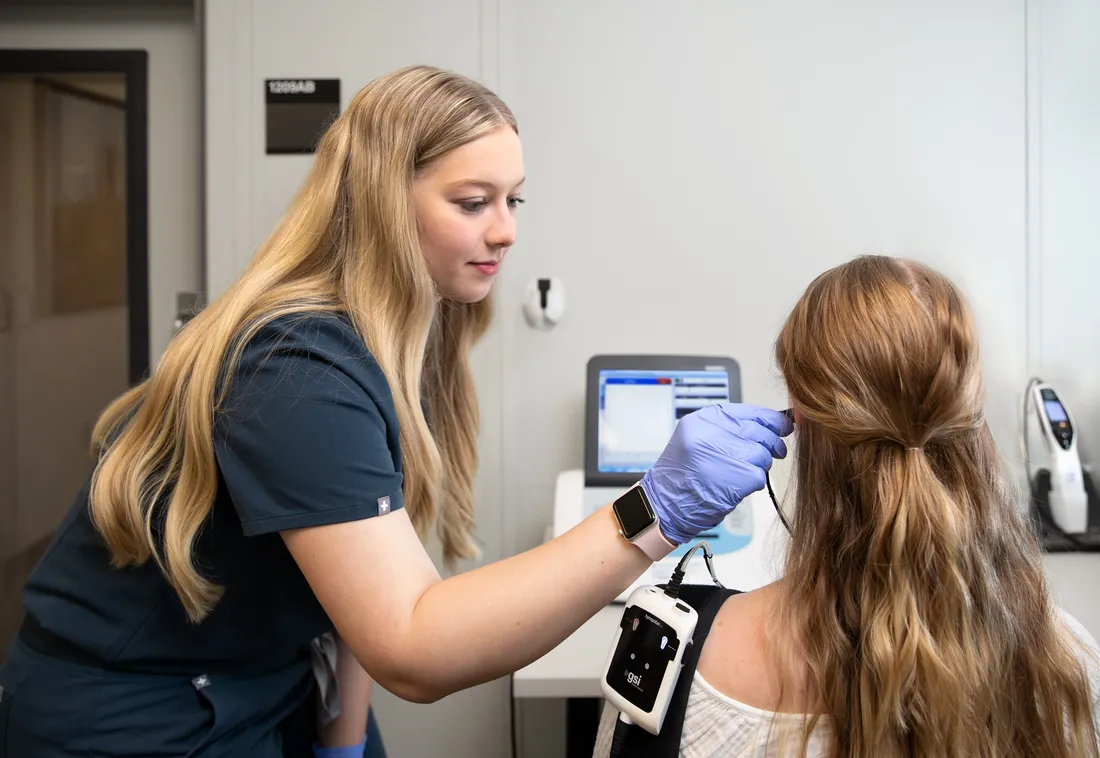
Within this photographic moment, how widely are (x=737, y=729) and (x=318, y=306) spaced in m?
0.61

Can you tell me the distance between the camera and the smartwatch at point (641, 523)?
75cm

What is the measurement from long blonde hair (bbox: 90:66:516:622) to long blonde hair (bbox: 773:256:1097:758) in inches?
17.6

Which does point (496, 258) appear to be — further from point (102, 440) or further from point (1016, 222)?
point (1016, 222)

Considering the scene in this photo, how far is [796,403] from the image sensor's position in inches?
33.4

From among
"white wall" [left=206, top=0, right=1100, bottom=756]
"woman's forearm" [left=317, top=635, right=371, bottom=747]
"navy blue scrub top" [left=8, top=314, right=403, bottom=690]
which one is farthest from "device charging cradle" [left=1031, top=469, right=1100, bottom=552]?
"navy blue scrub top" [left=8, top=314, right=403, bottom=690]

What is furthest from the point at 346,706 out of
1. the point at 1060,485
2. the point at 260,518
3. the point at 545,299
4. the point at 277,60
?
the point at 1060,485

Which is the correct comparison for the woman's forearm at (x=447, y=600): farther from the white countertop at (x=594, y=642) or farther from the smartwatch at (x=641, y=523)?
the white countertop at (x=594, y=642)

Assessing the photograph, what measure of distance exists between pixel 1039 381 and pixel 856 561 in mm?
1268

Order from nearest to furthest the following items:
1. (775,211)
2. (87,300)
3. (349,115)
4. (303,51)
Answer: (349,115)
(303,51)
(775,211)
(87,300)

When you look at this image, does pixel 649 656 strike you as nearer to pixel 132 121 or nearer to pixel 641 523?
pixel 641 523

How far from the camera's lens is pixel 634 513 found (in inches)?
29.9

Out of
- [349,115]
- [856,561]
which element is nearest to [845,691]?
[856,561]

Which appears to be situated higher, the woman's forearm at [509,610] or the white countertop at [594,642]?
the woman's forearm at [509,610]

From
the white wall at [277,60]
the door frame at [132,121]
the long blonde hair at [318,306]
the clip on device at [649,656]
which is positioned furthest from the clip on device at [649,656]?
the door frame at [132,121]
